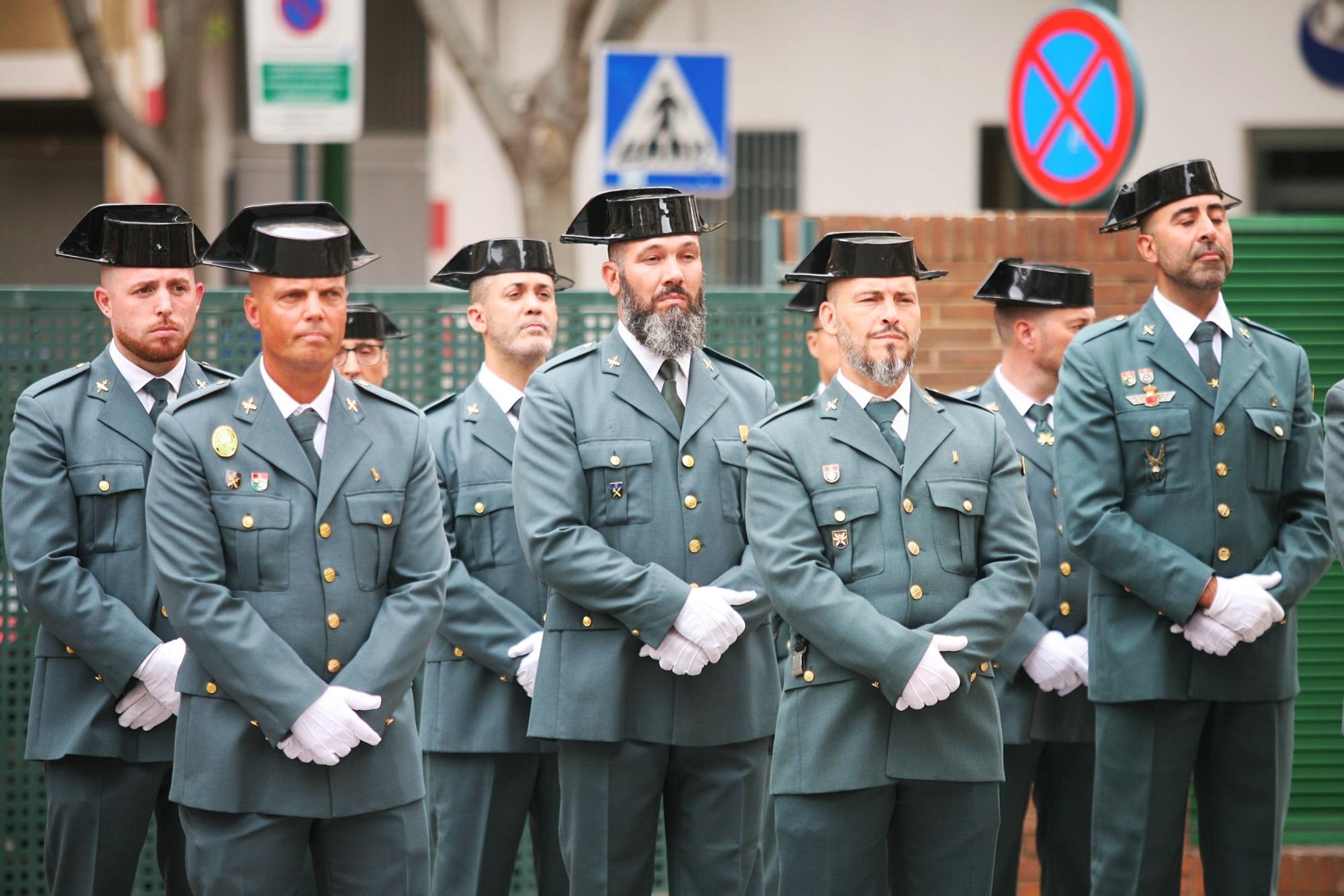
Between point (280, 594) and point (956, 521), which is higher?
point (956, 521)

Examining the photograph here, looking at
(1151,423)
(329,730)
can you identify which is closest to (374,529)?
(329,730)

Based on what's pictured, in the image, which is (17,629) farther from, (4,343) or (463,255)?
(463,255)

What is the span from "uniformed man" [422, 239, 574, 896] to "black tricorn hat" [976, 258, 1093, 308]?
179 cm

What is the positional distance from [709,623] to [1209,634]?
5.11 feet

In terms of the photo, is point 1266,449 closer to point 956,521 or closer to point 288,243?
point 956,521

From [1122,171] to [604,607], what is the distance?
3.52 metres

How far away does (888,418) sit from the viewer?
4938mm

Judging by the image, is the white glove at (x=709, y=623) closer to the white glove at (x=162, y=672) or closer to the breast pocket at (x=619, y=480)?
the breast pocket at (x=619, y=480)

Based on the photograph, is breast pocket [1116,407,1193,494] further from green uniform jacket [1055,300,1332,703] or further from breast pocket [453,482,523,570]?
breast pocket [453,482,523,570]

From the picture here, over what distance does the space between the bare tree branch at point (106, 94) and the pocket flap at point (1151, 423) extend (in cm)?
801

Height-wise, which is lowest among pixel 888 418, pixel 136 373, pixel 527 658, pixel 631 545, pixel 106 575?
pixel 527 658

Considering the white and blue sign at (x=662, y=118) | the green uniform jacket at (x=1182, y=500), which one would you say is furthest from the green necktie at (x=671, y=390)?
the white and blue sign at (x=662, y=118)

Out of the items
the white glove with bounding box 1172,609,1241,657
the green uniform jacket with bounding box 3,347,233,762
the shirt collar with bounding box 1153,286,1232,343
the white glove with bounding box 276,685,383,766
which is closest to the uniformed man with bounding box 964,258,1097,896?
the shirt collar with bounding box 1153,286,1232,343

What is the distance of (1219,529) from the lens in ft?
17.9
